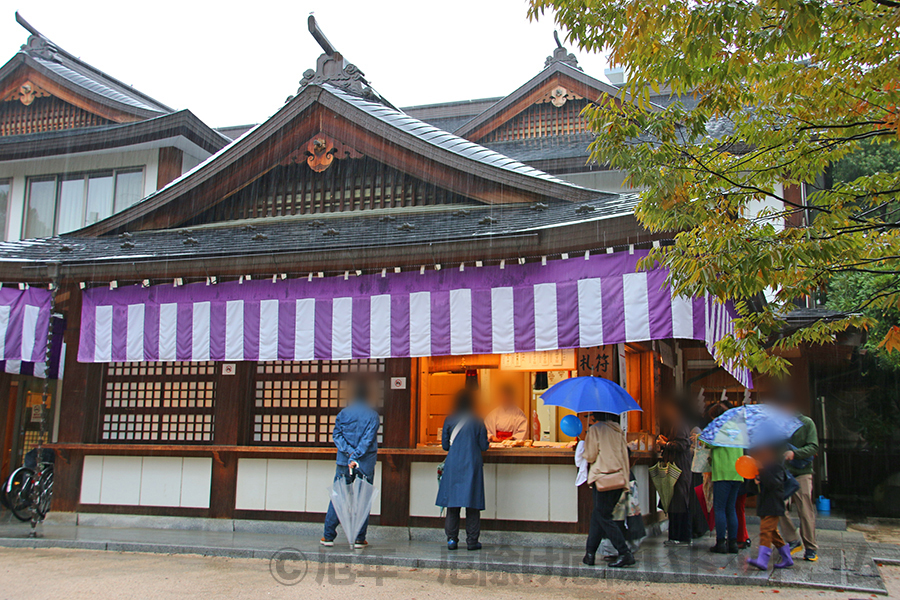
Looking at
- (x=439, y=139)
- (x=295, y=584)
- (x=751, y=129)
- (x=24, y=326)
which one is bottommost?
(x=295, y=584)

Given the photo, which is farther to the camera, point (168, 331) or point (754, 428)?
point (168, 331)

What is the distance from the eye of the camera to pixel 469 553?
29.9 ft

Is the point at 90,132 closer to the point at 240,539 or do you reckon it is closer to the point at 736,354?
the point at 240,539

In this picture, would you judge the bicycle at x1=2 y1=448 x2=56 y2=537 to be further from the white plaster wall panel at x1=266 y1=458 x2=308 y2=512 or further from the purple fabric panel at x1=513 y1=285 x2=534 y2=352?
the purple fabric panel at x1=513 y1=285 x2=534 y2=352

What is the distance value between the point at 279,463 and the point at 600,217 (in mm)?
6373

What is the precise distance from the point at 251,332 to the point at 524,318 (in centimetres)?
431

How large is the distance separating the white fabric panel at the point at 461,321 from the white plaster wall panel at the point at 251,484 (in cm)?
388

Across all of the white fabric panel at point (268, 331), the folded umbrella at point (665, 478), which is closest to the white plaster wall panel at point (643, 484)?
the folded umbrella at point (665, 478)

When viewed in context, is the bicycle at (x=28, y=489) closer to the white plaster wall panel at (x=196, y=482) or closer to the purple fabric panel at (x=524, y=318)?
the white plaster wall panel at (x=196, y=482)

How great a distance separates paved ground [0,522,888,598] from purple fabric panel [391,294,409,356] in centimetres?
275

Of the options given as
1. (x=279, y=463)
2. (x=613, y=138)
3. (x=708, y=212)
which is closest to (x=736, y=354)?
(x=708, y=212)

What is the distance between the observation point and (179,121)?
15.0 metres

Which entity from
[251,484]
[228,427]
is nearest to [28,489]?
[228,427]

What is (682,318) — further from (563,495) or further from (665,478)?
(563,495)
